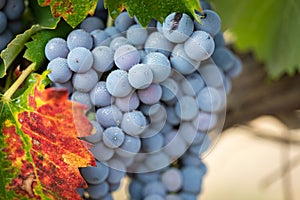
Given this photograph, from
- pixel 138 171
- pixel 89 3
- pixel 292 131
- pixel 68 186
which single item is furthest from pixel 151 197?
pixel 292 131

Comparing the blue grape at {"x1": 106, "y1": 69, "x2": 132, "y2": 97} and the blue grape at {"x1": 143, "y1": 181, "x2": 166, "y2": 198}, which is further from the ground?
the blue grape at {"x1": 106, "y1": 69, "x2": 132, "y2": 97}

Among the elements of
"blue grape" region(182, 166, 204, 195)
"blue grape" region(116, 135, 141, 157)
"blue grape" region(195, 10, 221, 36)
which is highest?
"blue grape" region(195, 10, 221, 36)

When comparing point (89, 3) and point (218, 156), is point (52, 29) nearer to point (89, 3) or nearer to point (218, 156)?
point (89, 3)

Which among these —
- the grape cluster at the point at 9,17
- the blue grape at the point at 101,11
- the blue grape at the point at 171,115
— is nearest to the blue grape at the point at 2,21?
the grape cluster at the point at 9,17

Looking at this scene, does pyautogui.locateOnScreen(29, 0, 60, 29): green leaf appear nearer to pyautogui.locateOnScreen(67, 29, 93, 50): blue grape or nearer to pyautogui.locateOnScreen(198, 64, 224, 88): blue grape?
pyautogui.locateOnScreen(67, 29, 93, 50): blue grape

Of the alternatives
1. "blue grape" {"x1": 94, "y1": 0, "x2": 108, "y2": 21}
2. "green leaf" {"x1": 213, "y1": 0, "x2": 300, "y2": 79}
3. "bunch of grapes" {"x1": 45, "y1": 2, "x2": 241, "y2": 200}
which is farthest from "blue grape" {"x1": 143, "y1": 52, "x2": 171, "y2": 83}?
"green leaf" {"x1": 213, "y1": 0, "x2": 300, "y2": 79}

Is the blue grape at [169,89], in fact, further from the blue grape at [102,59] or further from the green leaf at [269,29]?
the green leaf at [269,29]

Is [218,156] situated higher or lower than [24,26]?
lower
